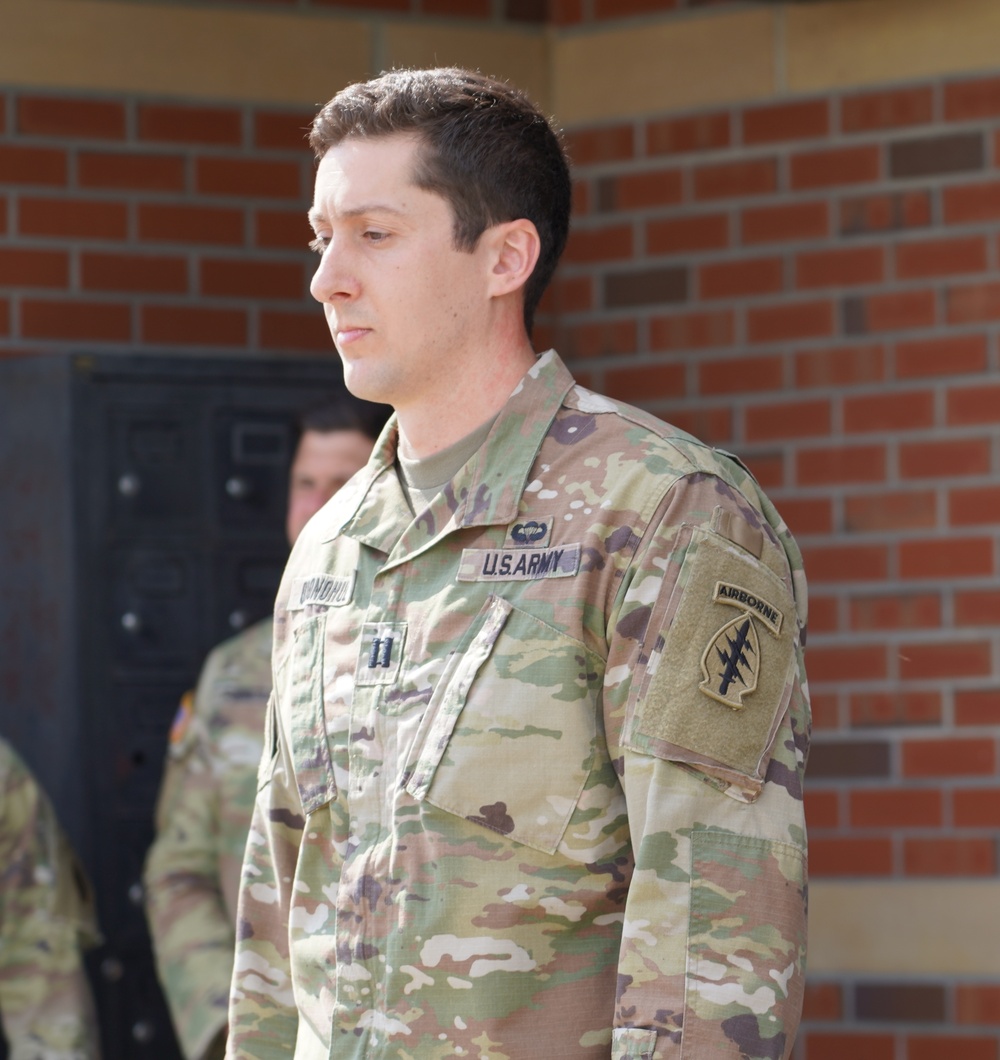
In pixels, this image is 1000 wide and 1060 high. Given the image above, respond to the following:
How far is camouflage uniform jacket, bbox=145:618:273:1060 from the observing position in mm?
3338

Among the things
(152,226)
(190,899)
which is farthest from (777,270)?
(190,899)

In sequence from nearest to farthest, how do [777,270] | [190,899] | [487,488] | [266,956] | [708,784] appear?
[708,784]
[487,488]
[266,956]
[190,899]
[777,270]

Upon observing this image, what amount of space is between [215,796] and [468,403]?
157 cm

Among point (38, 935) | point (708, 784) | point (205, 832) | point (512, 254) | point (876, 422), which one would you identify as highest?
point (512, 254)

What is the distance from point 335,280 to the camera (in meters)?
2.00

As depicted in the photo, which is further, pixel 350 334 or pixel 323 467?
pixel 323 467

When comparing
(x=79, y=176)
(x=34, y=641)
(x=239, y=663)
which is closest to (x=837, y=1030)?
(x=239, y=663)

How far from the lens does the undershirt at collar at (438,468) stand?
6.81 feet

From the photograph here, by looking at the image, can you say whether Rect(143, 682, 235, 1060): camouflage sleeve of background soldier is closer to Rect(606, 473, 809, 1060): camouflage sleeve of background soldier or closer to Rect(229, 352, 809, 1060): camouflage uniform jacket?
Rect(229, 352, 809, 1060): camouflage uniform jacket

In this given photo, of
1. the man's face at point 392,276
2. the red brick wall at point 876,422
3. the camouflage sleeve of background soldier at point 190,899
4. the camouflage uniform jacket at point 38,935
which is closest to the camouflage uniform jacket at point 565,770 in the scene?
the man's face at point 392,276

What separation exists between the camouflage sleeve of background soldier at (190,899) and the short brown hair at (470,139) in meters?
1.61

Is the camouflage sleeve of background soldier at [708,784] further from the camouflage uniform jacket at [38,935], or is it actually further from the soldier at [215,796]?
the camouflage uniform jacket at [38,935]

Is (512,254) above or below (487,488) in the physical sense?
above

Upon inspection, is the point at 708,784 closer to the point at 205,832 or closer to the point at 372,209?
the point at 372,209
